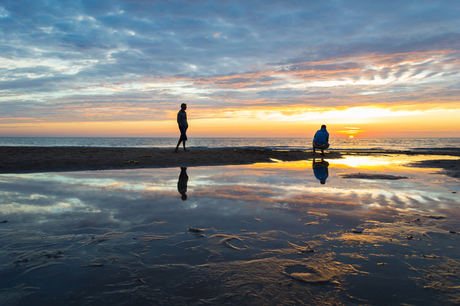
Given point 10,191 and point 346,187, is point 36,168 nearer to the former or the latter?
point 10,191

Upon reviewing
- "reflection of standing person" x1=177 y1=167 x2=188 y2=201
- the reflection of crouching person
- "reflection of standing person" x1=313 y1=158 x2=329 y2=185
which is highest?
the reflection of crouching person

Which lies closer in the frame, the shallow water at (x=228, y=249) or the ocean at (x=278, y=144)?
the shallow water at (x=228, y=249)

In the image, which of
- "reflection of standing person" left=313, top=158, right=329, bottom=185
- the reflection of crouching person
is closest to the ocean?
the reflection of crouching person

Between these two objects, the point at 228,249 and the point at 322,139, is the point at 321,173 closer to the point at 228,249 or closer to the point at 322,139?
the point at 228,249

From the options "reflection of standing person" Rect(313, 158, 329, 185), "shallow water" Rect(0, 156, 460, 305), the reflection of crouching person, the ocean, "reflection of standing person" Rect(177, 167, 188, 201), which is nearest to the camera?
"shallow water" Rect(0, 156, 460, 305)

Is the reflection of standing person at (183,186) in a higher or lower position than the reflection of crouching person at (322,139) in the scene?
lower

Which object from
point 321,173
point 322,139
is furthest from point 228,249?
point 322,139

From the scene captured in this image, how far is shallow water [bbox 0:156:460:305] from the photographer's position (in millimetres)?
2131

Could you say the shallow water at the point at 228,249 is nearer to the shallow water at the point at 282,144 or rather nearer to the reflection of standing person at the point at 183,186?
the reflection of standing person at the point at 183,186

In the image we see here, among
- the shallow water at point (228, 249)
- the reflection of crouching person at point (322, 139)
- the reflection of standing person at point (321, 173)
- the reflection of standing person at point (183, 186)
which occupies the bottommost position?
the shallow water at point (228, 249)

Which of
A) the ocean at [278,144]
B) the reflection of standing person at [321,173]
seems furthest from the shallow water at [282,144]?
the reflection of standing person at [321,173]

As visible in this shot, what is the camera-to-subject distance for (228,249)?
2.91 metres

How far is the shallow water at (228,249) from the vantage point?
2131 mm

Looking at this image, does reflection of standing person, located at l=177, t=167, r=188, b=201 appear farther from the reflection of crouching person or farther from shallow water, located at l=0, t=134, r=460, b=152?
shallow water, located at l=0, t=134, r=460, b=152
